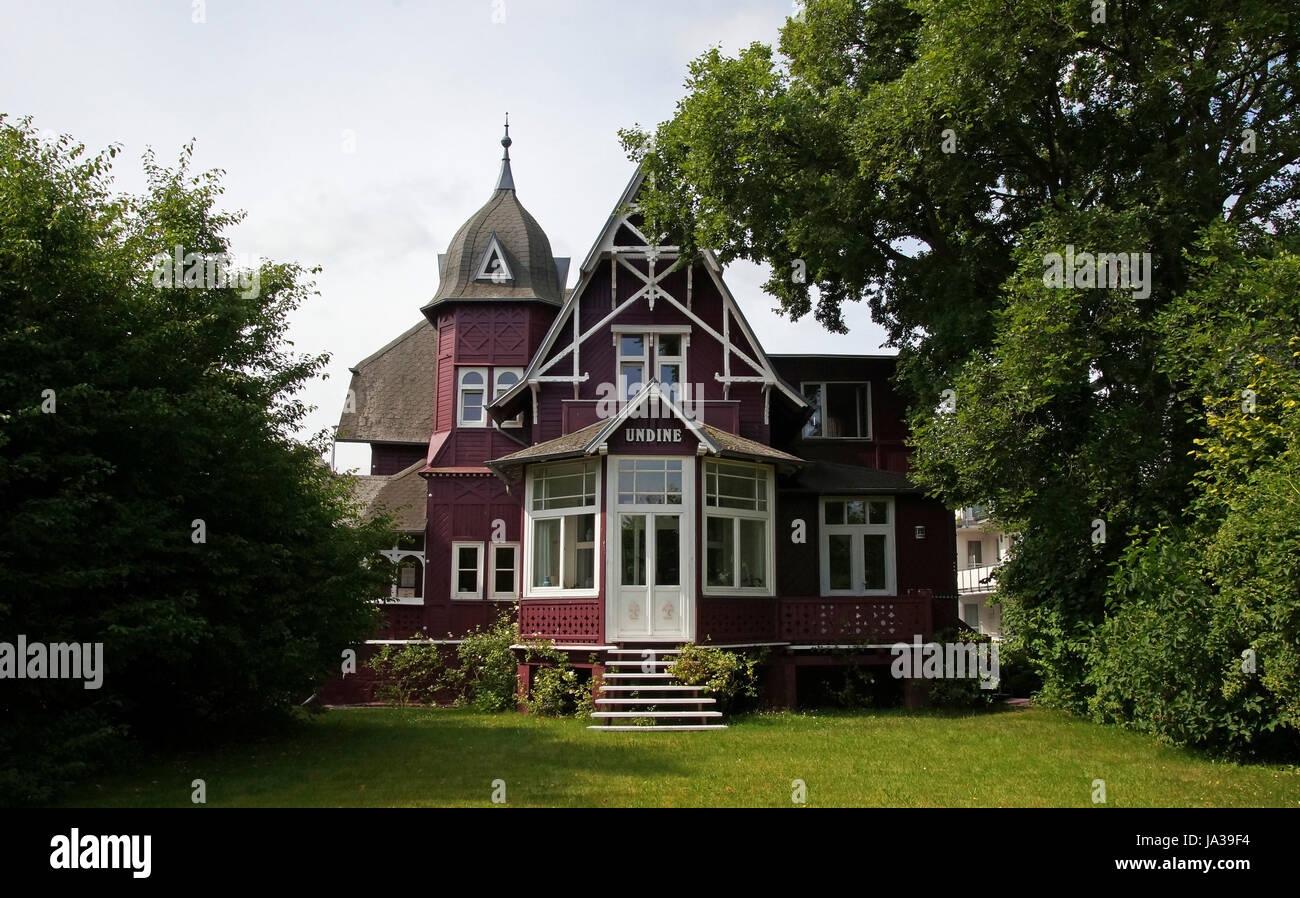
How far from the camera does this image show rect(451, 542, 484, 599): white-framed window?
79.0 feet

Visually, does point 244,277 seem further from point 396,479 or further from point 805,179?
point 396,479

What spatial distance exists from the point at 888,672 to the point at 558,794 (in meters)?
11.6

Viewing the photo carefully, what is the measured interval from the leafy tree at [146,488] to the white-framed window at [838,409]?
12.2 m

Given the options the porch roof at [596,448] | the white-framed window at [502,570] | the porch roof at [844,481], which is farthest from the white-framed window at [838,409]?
the white-framed window at [502,570]

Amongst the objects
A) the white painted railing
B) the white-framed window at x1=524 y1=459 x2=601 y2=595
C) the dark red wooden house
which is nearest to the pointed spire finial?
the dark red wooden house

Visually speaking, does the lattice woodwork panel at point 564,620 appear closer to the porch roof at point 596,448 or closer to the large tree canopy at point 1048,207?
the porch roof at point 596,448

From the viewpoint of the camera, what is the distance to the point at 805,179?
19.3m

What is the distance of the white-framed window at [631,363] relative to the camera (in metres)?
22.3

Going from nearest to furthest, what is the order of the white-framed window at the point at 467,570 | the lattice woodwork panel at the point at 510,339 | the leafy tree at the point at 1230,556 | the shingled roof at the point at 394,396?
the leafy tree at the point at 1230,556 → the white-framed window at the point at 467,570 → the lattice woodwork panel at the point at 510,339 → the shingled roof at the point at 394,396

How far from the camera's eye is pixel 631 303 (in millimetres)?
22359

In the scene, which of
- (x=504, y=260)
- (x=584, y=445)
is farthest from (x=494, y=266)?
(x=584, y=445)

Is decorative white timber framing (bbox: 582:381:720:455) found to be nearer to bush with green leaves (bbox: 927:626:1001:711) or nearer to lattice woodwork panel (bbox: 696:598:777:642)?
lattice woodwork panel (bbox: 696:598:777:642)

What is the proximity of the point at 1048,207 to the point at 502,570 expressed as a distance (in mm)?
14244

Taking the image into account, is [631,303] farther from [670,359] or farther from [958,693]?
[958,693]
